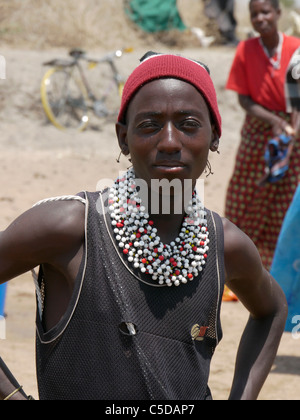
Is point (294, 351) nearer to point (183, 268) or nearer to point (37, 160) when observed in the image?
point (183, 268)

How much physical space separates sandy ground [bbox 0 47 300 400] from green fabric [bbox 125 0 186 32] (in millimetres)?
1162

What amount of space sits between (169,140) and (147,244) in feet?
0.90

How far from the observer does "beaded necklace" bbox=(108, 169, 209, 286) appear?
1.86m

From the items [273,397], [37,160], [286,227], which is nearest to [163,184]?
[273,397]

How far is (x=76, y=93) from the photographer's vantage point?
11.8 m

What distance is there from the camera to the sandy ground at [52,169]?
4.59 m

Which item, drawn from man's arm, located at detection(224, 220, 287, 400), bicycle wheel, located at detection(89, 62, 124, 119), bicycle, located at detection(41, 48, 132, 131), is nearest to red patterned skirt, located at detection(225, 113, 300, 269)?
man's arm, located at detection(224, 220, 287, 400)

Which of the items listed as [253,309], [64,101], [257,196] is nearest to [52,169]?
[64,101]

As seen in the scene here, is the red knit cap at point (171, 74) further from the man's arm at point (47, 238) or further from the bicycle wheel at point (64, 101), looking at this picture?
the bicycle wheel at point (64, 101)

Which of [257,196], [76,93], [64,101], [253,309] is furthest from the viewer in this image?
[76,93]

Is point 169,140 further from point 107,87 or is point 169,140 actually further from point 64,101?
point 107,87

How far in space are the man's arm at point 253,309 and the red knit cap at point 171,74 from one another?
366mm

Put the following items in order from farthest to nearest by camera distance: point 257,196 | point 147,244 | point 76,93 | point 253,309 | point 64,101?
1. point 76,93
2. point 64,101
3. point 257,196
4. point 253,309
5. point 147,244

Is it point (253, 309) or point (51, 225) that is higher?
point (51, 225)
